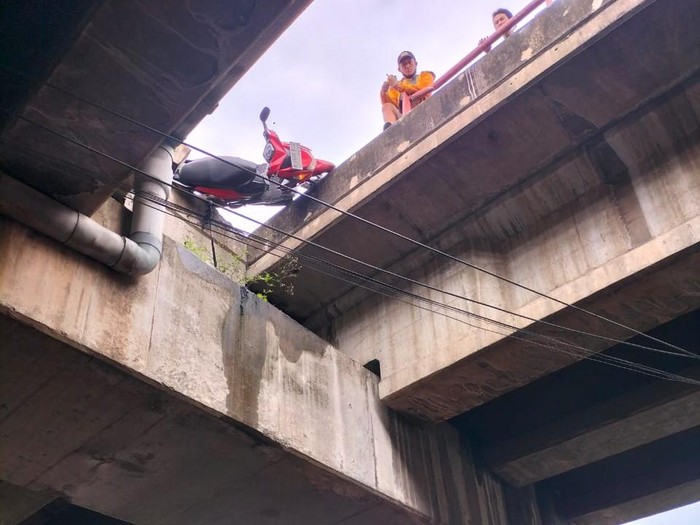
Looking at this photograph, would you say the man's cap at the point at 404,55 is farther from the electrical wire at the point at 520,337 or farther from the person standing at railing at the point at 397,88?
the electrical wire at the point at 520,337

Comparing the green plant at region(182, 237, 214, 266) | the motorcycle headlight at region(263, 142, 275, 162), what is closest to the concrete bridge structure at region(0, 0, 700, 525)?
the green plant at region(182, 237, 214, 266)

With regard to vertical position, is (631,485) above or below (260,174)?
below

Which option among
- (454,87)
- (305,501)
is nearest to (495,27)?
(454,87)

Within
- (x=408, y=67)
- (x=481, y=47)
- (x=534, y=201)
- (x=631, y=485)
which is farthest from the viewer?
(x=408, y=67)

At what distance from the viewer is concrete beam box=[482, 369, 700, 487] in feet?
22.4

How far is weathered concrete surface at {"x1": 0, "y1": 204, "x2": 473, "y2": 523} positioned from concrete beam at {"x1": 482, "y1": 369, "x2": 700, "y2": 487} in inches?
43.4

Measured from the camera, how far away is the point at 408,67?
32.9 ft

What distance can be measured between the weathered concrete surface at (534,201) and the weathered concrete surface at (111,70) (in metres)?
2.61

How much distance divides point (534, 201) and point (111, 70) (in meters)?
3.81

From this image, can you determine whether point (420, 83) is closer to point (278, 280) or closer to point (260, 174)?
point (260, 174)

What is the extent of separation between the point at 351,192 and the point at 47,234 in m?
2.98

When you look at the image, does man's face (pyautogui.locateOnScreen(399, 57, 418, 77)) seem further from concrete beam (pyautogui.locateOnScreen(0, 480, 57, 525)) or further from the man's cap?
concrete beam (pyautogui.locateOnScreen(0, 480, 57, 525))

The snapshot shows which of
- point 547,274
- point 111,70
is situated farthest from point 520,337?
point 111,70

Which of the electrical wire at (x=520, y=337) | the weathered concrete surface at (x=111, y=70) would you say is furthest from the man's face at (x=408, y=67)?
the weathered concrete surface at (x=111, y=70)
